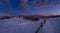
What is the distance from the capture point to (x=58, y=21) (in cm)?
127

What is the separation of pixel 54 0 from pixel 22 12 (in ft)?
1.08

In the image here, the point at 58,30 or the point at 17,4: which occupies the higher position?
the point at 17,4

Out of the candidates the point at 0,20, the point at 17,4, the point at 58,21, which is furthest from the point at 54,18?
Answer: the point at 0,20

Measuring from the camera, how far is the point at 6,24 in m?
1.25

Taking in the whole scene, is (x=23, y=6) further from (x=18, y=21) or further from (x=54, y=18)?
(x=54, y=18)

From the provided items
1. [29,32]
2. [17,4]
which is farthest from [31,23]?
[17,4]

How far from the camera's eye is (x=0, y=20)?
4.04 feet

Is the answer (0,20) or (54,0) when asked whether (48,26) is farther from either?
(0,20)

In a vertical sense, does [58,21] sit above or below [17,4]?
below

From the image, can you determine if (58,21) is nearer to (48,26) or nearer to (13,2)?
(48,26)

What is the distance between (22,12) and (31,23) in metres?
0.14

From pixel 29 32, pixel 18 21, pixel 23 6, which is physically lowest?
pixel 29 32

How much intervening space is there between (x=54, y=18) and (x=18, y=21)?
13.8 inches

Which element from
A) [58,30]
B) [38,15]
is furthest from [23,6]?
[58,30]
